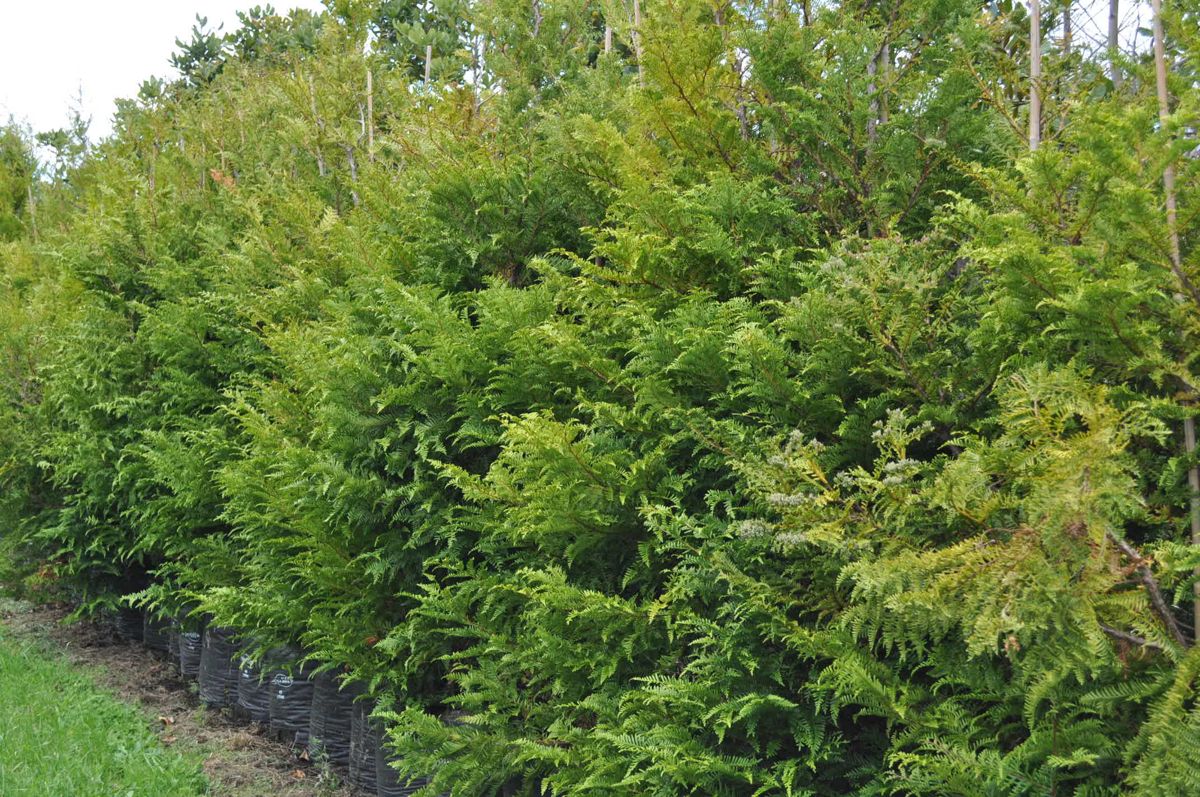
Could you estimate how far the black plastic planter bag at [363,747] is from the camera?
17.0 ft

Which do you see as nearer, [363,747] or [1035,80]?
[1035,80]

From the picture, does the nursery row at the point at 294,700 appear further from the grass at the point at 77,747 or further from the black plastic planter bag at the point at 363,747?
the grass at the point at 77,747

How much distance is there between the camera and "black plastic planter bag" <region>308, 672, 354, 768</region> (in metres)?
5.61

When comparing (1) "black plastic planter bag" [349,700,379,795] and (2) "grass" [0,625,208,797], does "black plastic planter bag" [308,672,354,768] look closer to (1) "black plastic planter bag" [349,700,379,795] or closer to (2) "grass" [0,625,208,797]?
(1) "black plastic planter bag" [349,700,379,795]

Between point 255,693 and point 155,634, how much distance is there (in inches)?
92.2

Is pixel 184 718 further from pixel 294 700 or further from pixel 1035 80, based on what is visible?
pixel 1035 80

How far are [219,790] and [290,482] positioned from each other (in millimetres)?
1800

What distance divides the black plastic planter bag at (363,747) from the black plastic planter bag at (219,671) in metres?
1.80

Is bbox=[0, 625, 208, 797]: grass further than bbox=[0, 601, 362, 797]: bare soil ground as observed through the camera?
No

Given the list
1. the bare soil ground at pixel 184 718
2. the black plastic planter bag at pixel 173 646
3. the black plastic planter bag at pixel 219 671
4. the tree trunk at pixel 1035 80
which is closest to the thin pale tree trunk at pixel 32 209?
the bare soil ground at pixel 184 718

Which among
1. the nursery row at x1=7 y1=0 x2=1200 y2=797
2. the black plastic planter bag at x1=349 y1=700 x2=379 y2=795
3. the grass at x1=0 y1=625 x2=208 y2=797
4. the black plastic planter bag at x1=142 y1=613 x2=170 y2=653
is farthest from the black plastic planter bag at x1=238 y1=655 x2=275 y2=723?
the black plastic planter bag at x1=142 y1=613 x2=170 y2=653

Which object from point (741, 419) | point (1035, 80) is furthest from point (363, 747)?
point (1035, 80)

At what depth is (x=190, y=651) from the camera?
294 inches

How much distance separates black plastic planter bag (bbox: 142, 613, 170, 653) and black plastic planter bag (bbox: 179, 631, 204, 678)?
0.77 metres
